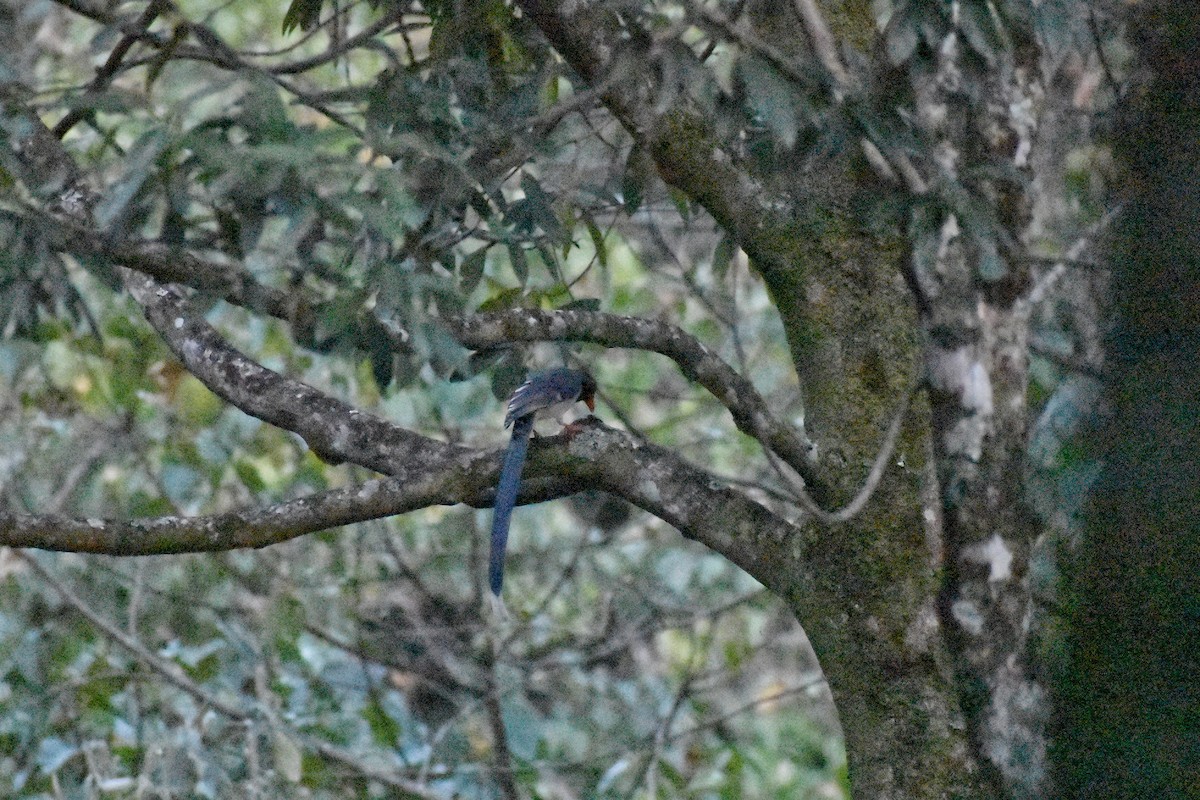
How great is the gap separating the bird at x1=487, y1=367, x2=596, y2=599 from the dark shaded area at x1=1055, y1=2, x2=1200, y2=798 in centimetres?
108

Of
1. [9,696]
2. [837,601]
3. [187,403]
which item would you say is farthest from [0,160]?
Answer: [9,696]

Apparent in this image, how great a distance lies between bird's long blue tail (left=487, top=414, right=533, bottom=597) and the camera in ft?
8.84

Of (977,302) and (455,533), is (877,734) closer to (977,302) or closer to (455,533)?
(977,302)

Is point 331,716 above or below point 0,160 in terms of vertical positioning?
below

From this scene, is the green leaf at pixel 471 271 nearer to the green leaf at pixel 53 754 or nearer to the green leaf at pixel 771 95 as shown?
the green leaf at pixel 771 95

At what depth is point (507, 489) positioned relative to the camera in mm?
2693

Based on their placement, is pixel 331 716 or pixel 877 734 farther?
pixel 331 716

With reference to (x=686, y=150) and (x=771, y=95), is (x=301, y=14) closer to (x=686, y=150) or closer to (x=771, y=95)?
(x=686, y=150)

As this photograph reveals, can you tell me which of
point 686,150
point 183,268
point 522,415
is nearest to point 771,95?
point 686,150

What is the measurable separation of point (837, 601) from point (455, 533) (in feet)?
10.8

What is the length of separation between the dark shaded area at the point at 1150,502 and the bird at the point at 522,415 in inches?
42.7

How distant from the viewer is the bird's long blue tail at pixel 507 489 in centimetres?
269

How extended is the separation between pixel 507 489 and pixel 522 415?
1.52ft

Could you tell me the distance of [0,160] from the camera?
2494 mm
